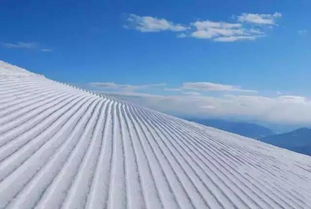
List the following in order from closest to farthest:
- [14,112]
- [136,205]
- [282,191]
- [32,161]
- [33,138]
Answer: [136,205], [32,161], [33,138], [14,112], [282,191]

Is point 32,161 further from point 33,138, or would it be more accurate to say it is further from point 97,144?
point 97,144

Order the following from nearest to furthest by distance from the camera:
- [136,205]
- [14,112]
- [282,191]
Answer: [136,205] < [14,112] < [282,191]

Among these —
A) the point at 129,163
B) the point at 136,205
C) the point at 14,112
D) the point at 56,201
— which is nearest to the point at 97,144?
the point at 129,163

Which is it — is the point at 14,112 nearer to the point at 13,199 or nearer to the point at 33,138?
the point at 33,138

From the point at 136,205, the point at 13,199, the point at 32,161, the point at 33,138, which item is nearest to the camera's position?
the point at 13,199

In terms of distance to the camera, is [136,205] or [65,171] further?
[65,171]

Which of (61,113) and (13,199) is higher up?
(61,113)

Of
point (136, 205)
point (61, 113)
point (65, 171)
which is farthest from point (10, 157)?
point (61, 113)
